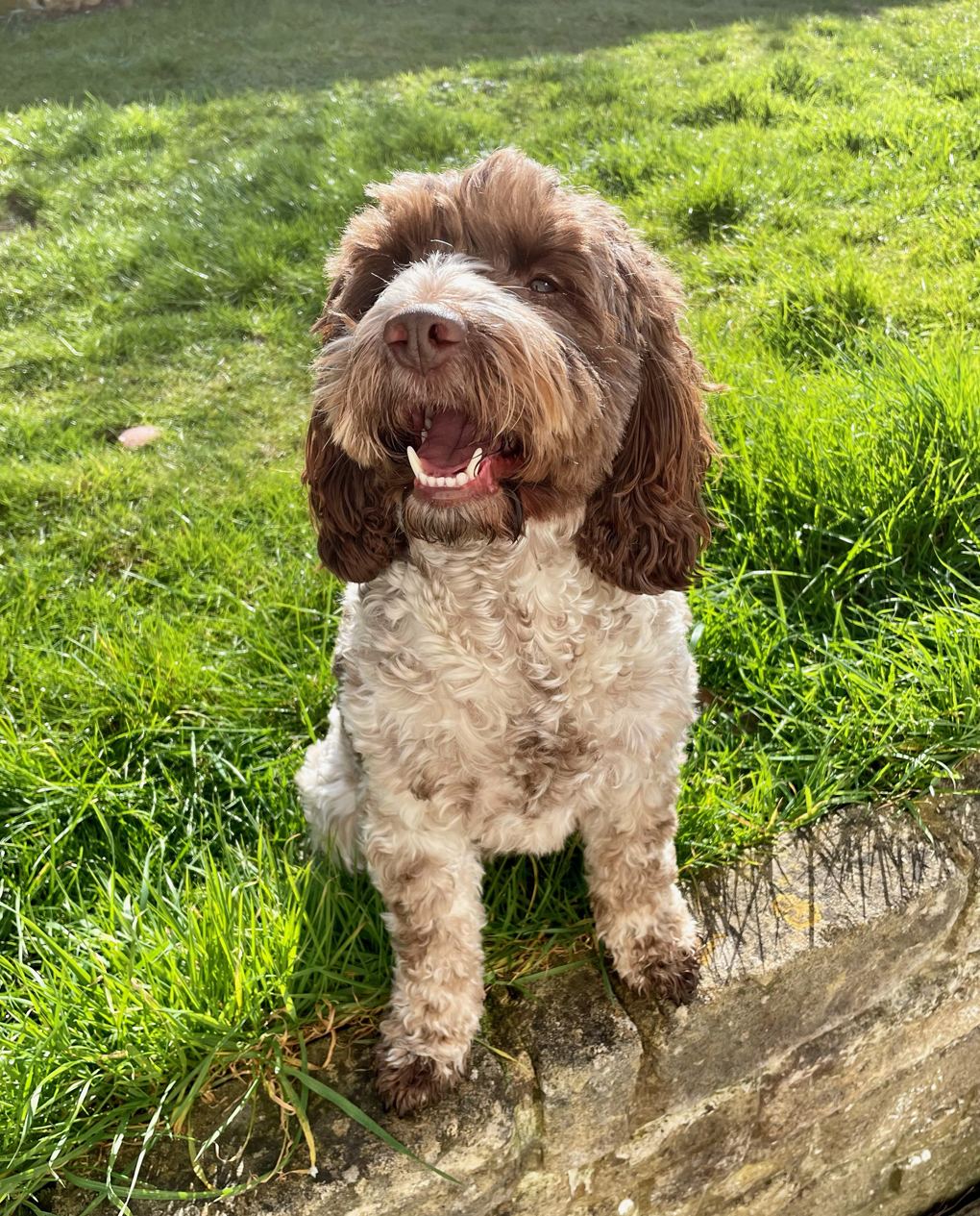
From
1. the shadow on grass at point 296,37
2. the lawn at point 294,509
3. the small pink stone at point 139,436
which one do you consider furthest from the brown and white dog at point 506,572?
the shadow on grass at point 296,37

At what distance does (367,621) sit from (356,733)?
0.25m

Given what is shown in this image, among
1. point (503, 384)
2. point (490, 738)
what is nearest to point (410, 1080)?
point (490, 738)

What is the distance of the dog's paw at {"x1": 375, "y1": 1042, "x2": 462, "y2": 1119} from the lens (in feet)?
6.70

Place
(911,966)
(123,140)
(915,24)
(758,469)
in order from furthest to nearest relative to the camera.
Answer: (915,24) → (123,140) → (758,469) → (911,966)

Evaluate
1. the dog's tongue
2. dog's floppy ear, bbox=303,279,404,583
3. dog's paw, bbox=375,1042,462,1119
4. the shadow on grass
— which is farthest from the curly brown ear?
the shadow on grass

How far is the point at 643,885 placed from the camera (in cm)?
227

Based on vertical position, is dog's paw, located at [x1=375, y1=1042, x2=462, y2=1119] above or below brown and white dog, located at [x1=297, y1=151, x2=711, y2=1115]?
below

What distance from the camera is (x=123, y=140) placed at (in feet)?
23.1

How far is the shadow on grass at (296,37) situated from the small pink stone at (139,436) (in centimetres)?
453

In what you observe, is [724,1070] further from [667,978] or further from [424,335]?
[424,335]

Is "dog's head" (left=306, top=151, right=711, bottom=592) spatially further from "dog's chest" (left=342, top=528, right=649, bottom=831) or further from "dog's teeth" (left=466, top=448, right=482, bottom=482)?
"dog's chest" (left=342, top=528, right=649, bottom=831)

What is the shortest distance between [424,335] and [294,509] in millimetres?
2347

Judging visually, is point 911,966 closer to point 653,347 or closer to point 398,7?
point 653,347

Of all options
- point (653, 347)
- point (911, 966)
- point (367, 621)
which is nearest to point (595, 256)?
point (653, 347)
